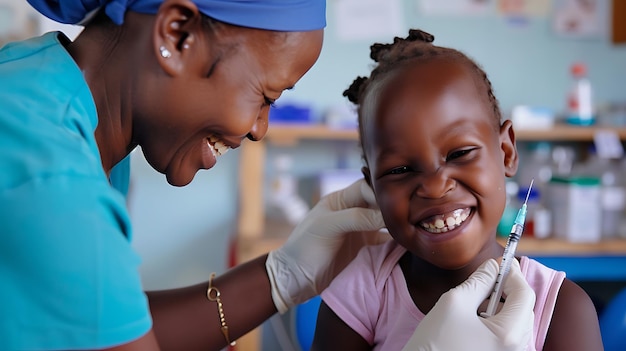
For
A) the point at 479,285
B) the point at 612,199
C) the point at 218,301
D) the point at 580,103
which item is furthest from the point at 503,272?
the point at 580,103

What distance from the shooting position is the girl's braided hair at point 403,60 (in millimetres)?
1021

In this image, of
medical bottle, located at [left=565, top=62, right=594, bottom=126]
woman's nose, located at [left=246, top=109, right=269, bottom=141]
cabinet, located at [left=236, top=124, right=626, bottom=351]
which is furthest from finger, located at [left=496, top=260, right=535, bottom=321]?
medical bottle, located at [left=565, top=62, right=594, bottom=126]

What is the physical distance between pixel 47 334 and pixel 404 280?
59 cm

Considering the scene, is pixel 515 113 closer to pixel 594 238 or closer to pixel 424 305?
pixel 594 238

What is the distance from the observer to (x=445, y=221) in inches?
36.9

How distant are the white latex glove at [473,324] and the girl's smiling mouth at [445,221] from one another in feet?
0.31

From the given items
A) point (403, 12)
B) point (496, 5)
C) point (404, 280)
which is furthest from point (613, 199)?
point (404, 280)

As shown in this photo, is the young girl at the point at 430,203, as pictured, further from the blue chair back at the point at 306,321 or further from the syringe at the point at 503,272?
the blue chair back at the point at 306,321

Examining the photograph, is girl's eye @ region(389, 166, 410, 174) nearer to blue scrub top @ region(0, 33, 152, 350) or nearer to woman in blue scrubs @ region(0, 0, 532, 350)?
woman in blue scrubs @ region(0, 0, 532, 350)

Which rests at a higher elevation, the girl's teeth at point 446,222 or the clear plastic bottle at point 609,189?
the girl's teeth at point 446,222

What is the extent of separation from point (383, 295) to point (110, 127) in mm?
506

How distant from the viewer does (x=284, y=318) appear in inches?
102

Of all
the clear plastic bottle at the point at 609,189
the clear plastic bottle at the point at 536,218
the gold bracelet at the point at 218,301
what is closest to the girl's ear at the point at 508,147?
the gold bracelet at the point at 218,301

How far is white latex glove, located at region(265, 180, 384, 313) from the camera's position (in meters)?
1.15
